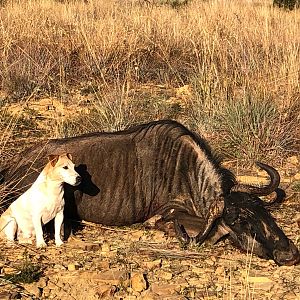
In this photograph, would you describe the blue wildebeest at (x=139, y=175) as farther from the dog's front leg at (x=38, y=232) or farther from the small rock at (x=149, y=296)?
the small rock at (x=149, y=296)

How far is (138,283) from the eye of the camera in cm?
447

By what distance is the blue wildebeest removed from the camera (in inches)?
232

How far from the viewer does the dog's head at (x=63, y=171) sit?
5086 millimetres

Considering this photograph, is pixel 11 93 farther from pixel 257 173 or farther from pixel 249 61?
pixel 257 173

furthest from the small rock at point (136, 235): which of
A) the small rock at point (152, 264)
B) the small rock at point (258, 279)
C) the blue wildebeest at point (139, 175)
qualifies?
the small rock at point (258, 279)

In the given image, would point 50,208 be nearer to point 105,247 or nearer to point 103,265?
point 105,247

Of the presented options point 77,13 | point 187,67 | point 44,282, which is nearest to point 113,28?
point 187,67

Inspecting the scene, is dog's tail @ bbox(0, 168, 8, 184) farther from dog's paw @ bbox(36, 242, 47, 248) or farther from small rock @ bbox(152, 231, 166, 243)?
small rock @ bbox(152, 231, 166, 243)

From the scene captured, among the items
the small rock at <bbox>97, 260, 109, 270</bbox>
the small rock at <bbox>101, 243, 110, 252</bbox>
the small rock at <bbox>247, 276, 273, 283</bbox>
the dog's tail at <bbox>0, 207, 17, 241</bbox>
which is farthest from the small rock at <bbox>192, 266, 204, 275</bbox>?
the dog's tail at <bbox>0, 207, 17, 241</bbox>

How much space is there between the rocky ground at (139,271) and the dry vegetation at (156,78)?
16cm

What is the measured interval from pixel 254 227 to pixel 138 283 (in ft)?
3.92

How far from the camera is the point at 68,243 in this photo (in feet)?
17.7

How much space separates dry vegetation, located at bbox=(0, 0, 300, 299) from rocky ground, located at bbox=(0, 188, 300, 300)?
161mm

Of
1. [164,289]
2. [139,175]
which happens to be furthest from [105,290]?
[139,175]
